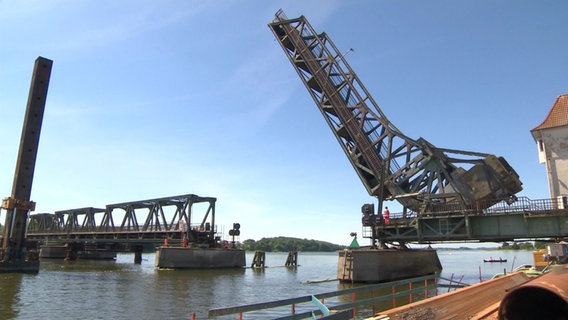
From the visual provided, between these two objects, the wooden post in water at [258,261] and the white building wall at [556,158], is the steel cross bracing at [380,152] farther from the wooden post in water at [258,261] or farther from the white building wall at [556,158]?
the wooden post in water at [258,261]

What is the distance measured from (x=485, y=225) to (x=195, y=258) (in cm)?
2556

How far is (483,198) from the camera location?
26812 millimetres

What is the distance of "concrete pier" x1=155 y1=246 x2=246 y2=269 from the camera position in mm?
38750

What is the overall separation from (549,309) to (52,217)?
89.0 meters

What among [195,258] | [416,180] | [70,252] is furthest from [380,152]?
[70,252]

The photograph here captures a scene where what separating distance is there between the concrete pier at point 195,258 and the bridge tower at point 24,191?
10.9 metres

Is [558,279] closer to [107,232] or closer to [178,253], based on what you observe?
[178,253]

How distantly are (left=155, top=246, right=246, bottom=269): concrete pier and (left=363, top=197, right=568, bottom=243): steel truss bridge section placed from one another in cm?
1809

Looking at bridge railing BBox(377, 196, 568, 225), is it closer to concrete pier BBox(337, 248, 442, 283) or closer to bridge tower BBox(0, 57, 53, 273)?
concrete pier BBox(337, 248, 442, 283)

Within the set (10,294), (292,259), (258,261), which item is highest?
(292,259)

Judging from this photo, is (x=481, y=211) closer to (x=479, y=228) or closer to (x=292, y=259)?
(x=479, y=228)

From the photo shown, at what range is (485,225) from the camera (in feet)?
81.7

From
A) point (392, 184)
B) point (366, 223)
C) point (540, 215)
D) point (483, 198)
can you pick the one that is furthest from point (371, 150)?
point (540, 215)

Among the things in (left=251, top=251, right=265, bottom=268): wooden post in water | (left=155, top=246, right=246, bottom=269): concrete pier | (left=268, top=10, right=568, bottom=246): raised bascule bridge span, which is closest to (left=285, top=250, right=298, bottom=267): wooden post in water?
(left=251, top=251, right=265, bottom=268): wooden post in water
